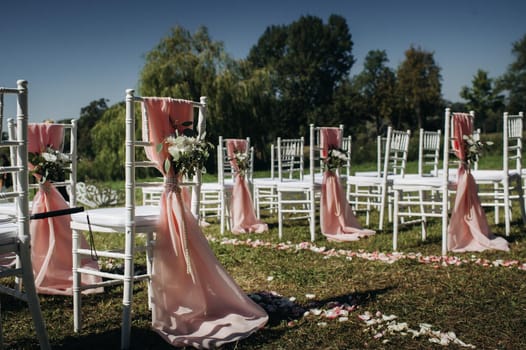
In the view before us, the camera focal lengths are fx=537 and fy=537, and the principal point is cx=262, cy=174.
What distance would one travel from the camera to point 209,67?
70.4 ft

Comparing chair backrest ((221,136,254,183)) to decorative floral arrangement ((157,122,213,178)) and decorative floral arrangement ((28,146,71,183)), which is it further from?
decorative floral arrangement ((157,122,213,178))

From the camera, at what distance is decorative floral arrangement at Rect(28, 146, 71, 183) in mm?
4766

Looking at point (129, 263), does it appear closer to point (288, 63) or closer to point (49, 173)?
point (49, 173)

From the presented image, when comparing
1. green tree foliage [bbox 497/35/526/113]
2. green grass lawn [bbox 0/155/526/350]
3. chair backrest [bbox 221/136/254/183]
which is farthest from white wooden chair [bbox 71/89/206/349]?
green tree foliage [bbox 497/35/526/113]

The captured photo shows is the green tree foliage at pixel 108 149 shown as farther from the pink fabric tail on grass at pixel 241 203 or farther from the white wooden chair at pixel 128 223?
the white wooden chair at pixel 128 223

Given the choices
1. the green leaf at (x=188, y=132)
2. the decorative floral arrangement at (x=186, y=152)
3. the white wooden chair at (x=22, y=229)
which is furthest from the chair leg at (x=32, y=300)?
the green leaf at (x=188, y=132)

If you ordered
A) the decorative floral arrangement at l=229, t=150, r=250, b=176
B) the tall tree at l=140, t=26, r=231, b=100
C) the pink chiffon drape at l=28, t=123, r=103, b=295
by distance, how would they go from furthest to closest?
the tall tree at l=140, t=26, r=231, b=100 → the decorative floral arrangement at l=229, t=150, r=250, b=176 → the pink chiffon drape at l=28, t=123, r=103, b=295

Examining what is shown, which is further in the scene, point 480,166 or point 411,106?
point 411,106

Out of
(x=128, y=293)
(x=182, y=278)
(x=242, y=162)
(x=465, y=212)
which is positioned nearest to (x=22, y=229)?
(x=128, y=293)

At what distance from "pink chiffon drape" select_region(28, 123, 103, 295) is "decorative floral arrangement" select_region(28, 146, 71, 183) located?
55 mm

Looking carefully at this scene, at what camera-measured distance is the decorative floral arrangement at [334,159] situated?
7262mm

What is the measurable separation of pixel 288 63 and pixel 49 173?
4263 centimetres

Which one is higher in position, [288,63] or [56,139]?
[288,63]

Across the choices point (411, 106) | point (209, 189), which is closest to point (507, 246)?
point (209, 189)
